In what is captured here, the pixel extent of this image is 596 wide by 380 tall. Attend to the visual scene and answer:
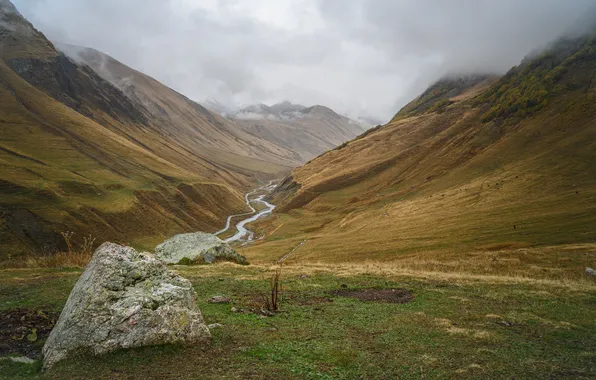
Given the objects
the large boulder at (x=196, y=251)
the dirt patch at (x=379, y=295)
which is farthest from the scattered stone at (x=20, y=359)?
the large boulder at (x=196, y=251)

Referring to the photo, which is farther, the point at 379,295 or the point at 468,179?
the point at 468,179

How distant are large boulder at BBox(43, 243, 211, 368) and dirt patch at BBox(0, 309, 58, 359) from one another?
1.68 meters

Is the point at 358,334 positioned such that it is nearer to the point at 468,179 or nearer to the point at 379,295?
the point at 379,295

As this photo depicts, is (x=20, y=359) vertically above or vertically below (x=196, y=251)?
below

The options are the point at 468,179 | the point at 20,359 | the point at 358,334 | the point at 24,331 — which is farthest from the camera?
the point at 468,179

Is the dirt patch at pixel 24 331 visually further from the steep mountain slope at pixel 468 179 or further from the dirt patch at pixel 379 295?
the steep mountain slope at pixel 468 179

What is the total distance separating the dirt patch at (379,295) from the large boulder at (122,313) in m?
13.3

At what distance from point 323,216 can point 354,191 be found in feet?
74.8

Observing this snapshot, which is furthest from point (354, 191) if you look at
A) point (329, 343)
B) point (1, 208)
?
point (329, 343)

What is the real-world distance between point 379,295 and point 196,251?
2691cm

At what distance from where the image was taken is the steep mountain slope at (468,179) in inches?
2435

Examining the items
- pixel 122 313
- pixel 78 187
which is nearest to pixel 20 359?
pixel 122 313

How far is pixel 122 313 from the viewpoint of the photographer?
1392cm

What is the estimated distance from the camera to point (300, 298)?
78.8 ft
